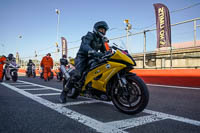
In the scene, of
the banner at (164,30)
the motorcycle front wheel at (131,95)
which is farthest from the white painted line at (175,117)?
the banner at (164,30)

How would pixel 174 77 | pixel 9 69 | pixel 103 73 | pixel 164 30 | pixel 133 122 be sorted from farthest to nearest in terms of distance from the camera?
1. pixel 9 69
2. pixel 164 30
3. pixel 174 77
4. pixel 103 73
5. pixel 133 122

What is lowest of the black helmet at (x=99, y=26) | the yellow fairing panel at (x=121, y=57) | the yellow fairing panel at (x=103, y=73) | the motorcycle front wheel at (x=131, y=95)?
the motorcycle front wheel at (x=131, y=95)

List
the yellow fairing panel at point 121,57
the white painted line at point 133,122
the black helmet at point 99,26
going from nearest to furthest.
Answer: the white painted line at point 133,122 → the yellow fairing panel at point 121,57 → the black helmet at point 99,26

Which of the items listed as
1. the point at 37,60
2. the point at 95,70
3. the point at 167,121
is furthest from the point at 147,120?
the point at 37,60

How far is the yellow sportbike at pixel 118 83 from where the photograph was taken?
8.56ft

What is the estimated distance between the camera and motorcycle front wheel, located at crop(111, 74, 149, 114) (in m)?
2.53

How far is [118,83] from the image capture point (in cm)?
278

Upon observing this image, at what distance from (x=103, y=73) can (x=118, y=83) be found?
1.04 feet

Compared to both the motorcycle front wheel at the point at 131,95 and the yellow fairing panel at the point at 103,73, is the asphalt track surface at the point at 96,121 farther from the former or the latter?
the yellow fairing panel at the point at 103,73

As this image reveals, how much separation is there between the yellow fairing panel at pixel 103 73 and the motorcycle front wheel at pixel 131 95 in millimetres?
188

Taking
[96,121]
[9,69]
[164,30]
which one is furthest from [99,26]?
[9,69]

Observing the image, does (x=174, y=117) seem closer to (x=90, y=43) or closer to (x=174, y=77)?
(x=90, y=43)

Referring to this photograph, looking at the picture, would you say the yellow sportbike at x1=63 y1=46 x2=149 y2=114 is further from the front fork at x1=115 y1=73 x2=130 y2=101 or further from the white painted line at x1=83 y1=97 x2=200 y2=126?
the white painted line at x1=83 y1=97 x2=200 y2=126

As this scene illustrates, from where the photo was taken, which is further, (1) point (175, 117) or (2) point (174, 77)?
(2) point (174, 77)
